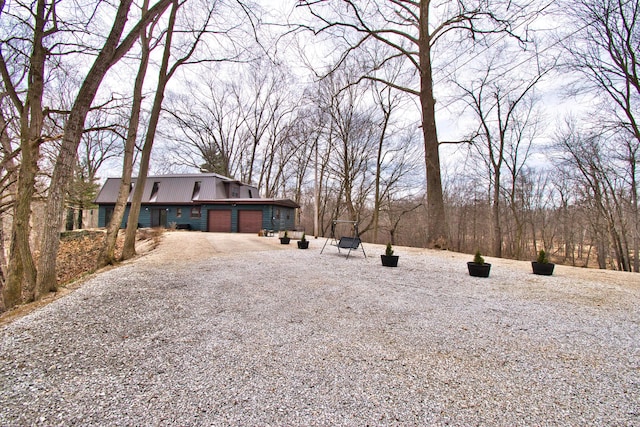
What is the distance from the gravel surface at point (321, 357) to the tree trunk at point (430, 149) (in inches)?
199

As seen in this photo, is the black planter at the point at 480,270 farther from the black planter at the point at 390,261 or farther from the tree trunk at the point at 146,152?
the tree trunk at the point at 146,152

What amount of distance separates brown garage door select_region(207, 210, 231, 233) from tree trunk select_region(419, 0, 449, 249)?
13664 mm

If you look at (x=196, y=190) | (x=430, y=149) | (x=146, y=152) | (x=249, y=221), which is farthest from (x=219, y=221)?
(x=430, y=149)

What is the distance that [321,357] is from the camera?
2225 mm

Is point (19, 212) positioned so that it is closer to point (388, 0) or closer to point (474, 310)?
point (474, 310)

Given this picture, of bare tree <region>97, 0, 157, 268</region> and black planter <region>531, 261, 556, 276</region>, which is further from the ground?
bare tree <region>97, 0, 157, 268</region>

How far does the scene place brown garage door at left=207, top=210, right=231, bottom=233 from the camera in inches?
735

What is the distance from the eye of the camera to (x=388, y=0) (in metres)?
9.23

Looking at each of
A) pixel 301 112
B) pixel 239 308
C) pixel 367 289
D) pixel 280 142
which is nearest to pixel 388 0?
pixel 367 289

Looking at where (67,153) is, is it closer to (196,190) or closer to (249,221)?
(249,221)

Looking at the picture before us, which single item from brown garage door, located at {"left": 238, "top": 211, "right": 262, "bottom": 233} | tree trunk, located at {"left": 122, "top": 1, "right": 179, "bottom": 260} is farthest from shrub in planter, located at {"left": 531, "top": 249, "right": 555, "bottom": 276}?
brown garage door, located at {"left": 238, "top": 211, "right": 262, "bottom": 233}

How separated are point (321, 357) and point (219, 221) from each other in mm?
17981

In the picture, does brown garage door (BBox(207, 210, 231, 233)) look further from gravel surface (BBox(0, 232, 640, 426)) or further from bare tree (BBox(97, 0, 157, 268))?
gravel surface (BBox(0, 232, 640, 426))

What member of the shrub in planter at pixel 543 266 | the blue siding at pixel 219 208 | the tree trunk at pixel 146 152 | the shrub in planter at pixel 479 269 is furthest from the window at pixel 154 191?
the shrub in planter at pixel 543 266
